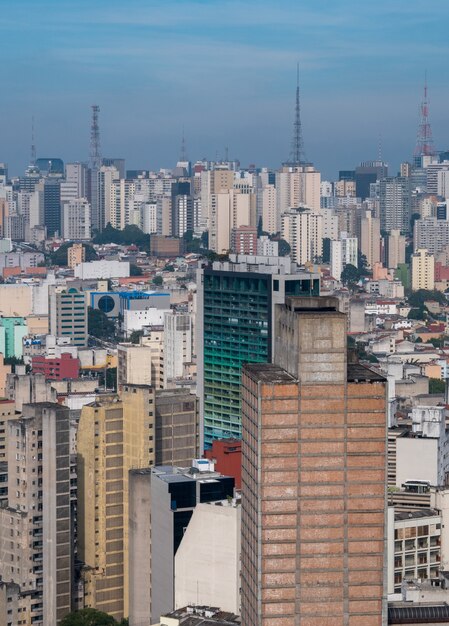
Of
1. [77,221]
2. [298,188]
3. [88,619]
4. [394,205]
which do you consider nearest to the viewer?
[88,619]

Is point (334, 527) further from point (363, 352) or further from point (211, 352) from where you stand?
point (363, 352)

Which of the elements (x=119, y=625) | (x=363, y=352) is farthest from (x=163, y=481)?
(x=363, y=352)

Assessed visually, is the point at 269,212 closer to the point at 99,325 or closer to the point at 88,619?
the point at 99,325

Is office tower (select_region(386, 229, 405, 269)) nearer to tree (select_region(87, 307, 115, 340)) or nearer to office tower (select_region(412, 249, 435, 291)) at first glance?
office tower (select_region(412, 249, 435, 291))

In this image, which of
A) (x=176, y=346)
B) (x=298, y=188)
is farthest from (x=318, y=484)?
(x=298, y=188)

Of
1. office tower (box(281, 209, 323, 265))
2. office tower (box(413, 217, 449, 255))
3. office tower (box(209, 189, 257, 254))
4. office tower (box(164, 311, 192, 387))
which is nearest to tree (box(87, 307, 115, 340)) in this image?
office tower (box(164, 311, 192, 387))

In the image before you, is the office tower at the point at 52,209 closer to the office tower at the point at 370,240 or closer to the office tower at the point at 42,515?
the office tower at the point at 370,240

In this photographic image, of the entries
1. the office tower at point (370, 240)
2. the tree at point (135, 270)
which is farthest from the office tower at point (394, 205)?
the tree at point (135, 270)
